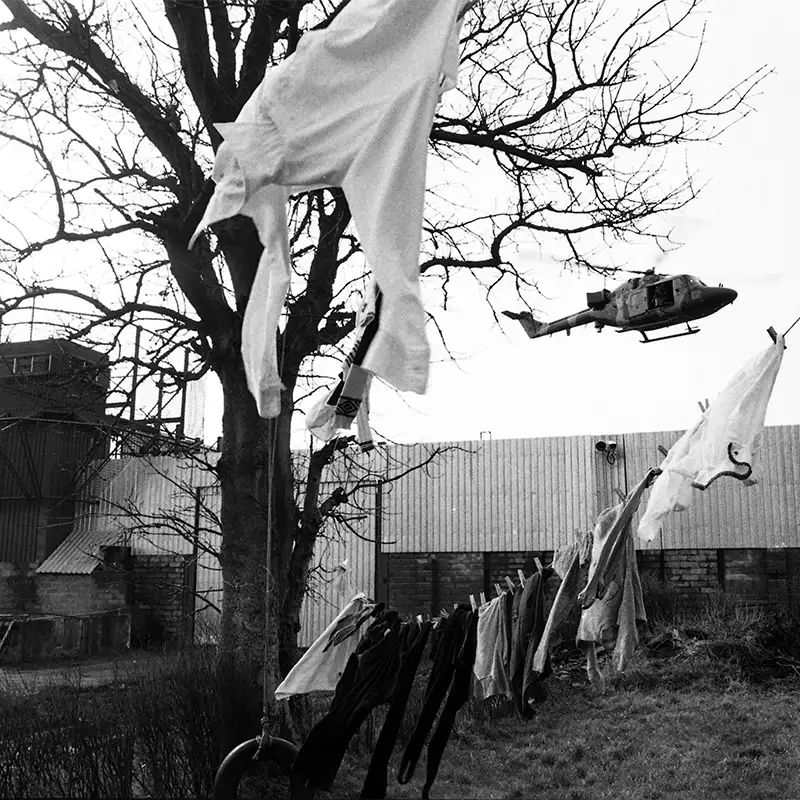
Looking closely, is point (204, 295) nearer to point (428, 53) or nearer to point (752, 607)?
point (428, 53)

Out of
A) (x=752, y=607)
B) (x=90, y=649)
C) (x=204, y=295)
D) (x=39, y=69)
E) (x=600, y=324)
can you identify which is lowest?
(x=90, y=649)

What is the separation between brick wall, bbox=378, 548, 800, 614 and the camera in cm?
1373

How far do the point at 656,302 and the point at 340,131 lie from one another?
2.89m

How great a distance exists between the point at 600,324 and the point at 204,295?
326 centimetres

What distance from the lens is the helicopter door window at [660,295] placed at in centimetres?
503

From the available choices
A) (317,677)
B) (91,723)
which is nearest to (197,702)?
(91,723)

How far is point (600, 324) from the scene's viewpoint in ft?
17.6

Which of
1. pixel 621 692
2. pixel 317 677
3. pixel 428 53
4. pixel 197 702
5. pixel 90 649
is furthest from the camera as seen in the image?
pixel 90 649

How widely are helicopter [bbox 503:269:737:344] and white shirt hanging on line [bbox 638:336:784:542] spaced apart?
0.47 metres

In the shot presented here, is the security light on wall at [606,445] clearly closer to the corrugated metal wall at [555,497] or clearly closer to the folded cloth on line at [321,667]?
the corrugated metal wall at [555,497]

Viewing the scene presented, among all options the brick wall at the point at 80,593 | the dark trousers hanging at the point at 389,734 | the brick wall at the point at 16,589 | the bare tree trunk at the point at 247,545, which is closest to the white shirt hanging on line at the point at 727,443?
the dark trousers hanging at the point at 389,734

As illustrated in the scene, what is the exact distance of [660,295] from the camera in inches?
200

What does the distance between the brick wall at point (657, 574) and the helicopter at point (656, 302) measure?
9.70m

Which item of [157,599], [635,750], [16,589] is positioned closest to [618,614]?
[635,750]
